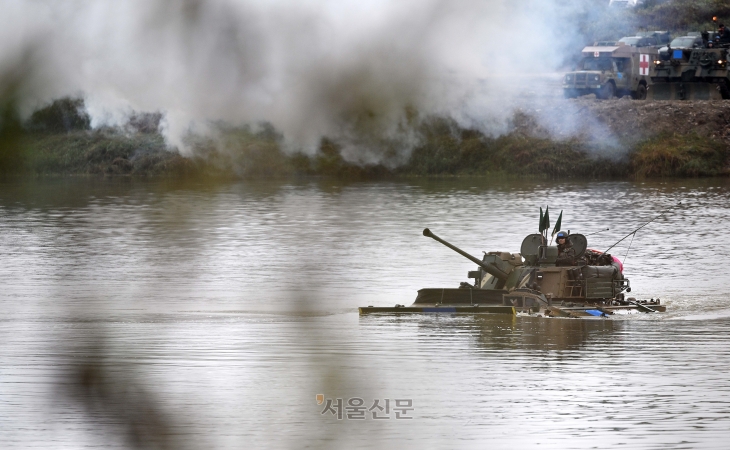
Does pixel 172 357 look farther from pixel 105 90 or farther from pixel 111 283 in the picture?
pixel 111 283

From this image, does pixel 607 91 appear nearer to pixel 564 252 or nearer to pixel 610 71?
pixel 610 71

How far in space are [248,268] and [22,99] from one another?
14571mm

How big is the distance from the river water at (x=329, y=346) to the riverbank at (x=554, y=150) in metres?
13.8

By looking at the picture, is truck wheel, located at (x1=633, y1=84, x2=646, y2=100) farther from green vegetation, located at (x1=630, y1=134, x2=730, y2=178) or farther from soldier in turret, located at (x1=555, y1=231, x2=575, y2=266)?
soldier in turret, located at (x1=555, y1=231, x2=575, y2=266)

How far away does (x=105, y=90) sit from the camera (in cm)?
2638

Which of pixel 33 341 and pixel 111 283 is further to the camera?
pixel 111 283

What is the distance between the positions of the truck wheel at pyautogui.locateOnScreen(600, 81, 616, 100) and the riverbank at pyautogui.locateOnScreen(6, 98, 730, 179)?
2.01 ft

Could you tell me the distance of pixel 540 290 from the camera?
26.2 m

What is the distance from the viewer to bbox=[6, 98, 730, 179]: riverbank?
60344mm

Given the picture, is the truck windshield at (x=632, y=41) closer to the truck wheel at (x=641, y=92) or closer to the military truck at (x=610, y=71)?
the truck wheel at (x=641, y=92)

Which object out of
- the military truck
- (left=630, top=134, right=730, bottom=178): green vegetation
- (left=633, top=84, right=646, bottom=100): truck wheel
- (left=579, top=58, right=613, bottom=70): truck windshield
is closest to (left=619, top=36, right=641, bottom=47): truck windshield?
(left=633, top=84, right=646, bottom=100): truck wheel

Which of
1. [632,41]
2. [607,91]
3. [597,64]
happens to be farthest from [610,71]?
[632,41]

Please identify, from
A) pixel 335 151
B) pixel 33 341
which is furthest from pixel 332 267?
pixel 335 151

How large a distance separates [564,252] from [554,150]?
37.1 m
